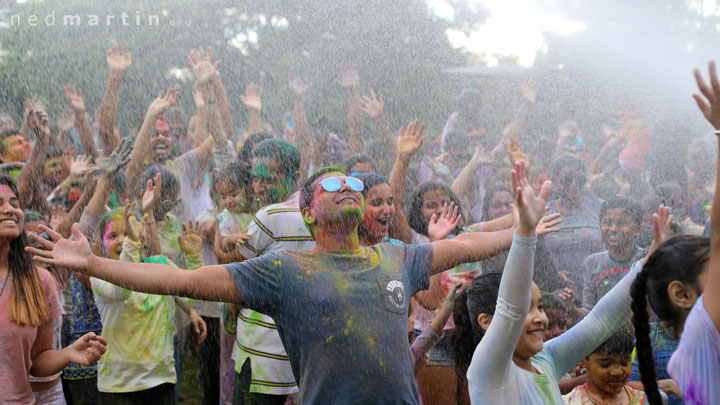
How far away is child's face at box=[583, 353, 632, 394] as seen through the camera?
3430 millimetres

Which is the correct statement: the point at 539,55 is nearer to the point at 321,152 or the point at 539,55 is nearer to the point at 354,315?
the point at 321,152

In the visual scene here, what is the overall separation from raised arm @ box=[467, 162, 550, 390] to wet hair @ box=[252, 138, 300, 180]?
7.00 ft

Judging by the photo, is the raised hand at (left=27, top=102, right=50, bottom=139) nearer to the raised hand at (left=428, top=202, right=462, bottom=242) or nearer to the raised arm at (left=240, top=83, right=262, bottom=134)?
the raised arm at (left=240, top=83, right=262, bottom=134)

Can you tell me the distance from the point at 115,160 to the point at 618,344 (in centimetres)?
299

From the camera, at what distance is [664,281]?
2.29 m

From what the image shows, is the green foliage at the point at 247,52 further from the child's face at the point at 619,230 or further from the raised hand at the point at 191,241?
the raised hand at the point at 191,241

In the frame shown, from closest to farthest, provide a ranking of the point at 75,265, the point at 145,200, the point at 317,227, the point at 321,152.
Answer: the point at 75,265, the point at 317,227, the point at 145,200, the point at 321,152

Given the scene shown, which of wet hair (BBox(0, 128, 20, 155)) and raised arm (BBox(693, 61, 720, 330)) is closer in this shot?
raised arm (BBox(693, 61, 720, 330))

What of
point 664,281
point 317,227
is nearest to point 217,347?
point 317,227

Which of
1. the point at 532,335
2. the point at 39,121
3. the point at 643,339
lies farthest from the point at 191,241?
the point at 643,339

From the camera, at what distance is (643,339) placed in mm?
2352

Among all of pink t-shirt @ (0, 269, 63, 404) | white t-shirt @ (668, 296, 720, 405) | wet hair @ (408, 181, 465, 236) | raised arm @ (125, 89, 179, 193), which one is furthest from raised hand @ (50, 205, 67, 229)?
white t-shirt @ (668, 296, 720, 405)

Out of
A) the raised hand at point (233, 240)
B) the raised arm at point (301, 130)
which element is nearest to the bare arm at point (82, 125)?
the raised arm at point (301, 130)

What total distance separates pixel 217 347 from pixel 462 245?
10.6 ft
